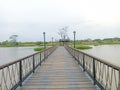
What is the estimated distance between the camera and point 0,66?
5672 millimetres

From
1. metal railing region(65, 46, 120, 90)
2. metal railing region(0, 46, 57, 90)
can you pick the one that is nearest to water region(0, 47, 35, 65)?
metal railing region(0, 46, 57, 90)

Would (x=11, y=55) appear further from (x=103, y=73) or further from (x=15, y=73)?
(x=103, y=73)

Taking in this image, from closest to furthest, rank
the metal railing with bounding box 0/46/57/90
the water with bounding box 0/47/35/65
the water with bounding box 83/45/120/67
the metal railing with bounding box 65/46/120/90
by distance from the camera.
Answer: the metal railing with bounding box 65/46/120/90 < the metal railing with bounding box 0/46/57/90 < the water with bounding box 83/45/120/67 < the water with bounding box 0/47/35/65

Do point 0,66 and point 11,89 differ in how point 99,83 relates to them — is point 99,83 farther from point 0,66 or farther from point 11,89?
point 0,66

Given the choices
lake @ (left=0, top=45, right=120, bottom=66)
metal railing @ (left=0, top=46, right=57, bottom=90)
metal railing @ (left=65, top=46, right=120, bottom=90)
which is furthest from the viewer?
lake @ (left=0, top=45, right=120, bottom=66)

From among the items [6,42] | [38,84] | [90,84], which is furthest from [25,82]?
[6,42]

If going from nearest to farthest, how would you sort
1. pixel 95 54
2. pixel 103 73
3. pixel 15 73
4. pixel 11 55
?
pixel 103 73
pixel 15 73
pixel 95 54
pixel 11 55

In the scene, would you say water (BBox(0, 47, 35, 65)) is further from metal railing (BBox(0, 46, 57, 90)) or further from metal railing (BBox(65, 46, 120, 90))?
metal railing (BBox(65, 46, 120, 90))

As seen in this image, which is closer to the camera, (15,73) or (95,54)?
(15,73)

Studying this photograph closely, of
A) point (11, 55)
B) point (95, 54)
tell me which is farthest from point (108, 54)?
point (11, 55)

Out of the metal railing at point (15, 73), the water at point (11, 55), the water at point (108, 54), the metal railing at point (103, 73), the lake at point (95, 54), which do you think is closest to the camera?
the metal railing at point (103, 73)

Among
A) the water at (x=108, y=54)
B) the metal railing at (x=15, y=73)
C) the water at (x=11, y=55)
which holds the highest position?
the metal railing at (x=15, y=73)

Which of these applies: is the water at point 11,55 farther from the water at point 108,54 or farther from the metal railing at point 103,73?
the water at point 108,54

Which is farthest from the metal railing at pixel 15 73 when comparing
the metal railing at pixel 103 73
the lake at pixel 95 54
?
the lake at pixel 95 54
